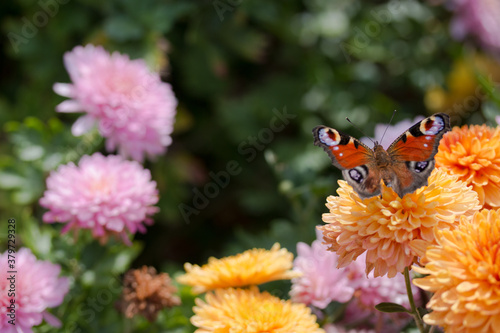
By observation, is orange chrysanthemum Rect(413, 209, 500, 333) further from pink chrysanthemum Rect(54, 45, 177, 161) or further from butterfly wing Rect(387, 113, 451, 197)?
pink chrysanthemum Rect(54, 45, 177, 161)

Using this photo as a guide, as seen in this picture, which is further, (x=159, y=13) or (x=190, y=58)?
(x=190, y=58)

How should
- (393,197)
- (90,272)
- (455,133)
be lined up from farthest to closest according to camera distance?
1. (90,272)
2. (455,133)
3. (393,197)

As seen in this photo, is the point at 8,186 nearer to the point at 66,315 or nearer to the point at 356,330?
the point at 66,315

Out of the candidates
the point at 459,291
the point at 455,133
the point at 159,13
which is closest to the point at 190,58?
the point at 159,13

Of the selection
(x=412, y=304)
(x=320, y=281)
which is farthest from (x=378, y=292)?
(x=412, y=304)

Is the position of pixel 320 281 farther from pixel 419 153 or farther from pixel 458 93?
pixel 458 93

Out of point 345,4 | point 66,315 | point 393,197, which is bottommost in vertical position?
point 393,197

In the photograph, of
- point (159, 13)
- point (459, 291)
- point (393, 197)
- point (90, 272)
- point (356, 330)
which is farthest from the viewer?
point (159, 13)
